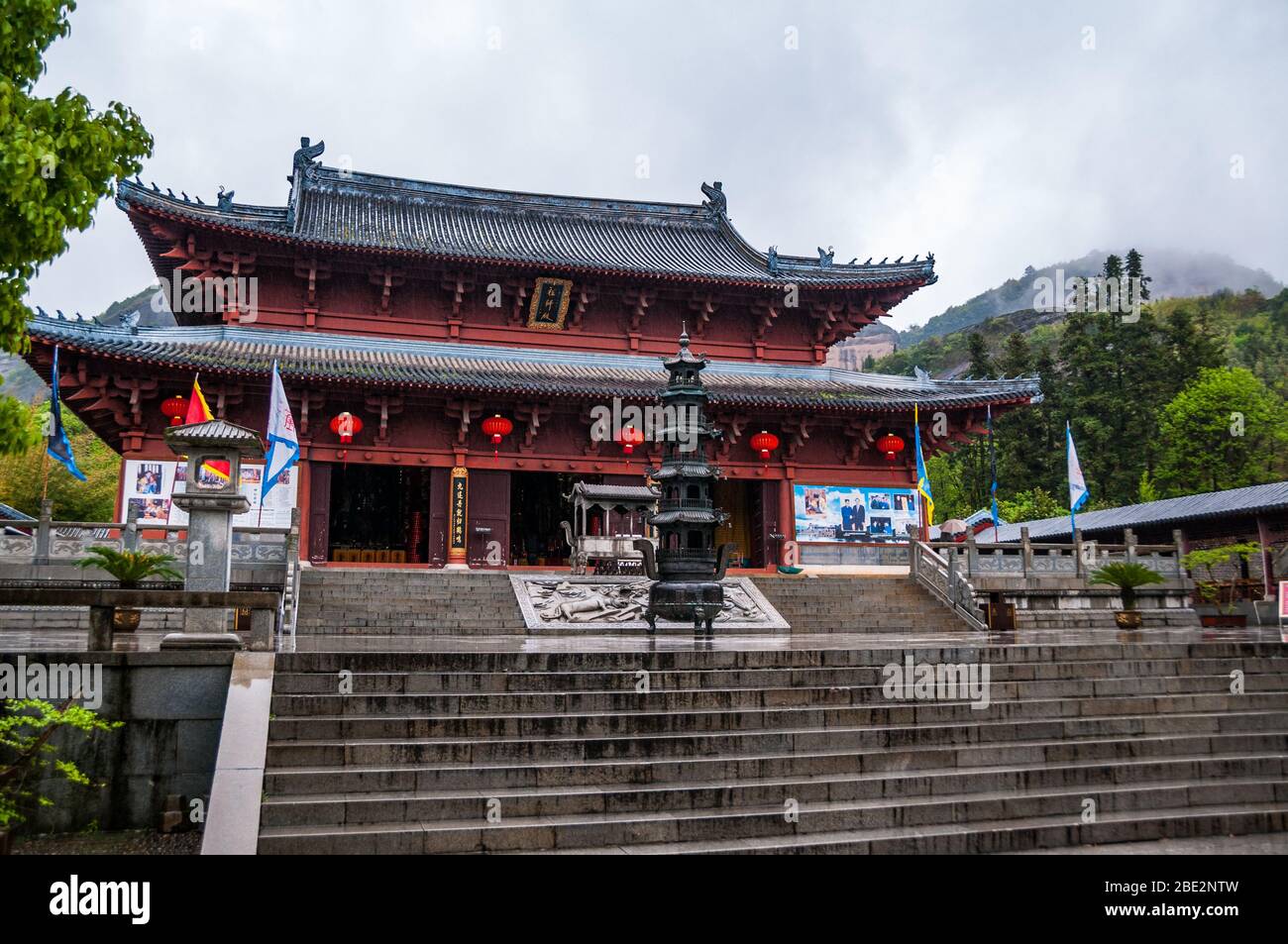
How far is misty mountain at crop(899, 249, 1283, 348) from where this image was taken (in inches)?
5758

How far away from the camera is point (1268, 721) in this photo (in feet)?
32.4

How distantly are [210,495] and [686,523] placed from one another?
6.29m

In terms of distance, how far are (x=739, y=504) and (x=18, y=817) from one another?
20.1 m

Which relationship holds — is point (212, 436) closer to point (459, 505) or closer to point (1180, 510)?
point (459, 505)

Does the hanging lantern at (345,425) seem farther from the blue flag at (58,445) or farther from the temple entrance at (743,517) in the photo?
the temple entrance at (743,517)

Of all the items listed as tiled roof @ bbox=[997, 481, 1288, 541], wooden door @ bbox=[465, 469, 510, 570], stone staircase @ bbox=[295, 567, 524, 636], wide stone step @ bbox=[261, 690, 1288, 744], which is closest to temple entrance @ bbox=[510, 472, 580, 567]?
wooden door @ bbox=[465, 469, 510, 570]

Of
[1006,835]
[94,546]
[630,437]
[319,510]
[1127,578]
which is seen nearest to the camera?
[1006,835]

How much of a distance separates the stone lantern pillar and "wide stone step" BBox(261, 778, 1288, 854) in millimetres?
6248

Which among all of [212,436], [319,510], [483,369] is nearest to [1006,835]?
[212,436]

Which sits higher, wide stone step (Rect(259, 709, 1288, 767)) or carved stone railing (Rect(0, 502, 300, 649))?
carved stone railing (Rect(0, 502, 300, 649))

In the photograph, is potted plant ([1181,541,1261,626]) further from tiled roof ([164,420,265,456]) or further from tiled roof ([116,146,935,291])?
tiled roof ([164,420,265,456])

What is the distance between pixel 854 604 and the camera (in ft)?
60.3

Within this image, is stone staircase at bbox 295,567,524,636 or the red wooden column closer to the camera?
stone staircase at bbox 295,567,524,636
